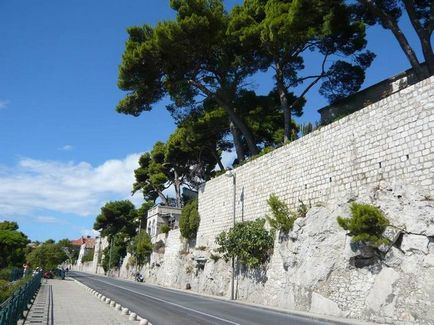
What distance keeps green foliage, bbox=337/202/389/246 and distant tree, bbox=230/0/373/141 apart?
1032cm

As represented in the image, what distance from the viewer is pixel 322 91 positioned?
998 inches

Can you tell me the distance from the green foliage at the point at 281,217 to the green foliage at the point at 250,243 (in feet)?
3.52

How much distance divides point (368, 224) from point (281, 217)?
5.99 meters

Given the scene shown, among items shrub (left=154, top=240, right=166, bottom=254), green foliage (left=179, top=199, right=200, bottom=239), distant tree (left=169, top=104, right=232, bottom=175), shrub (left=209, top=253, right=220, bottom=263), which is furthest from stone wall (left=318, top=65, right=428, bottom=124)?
shrub (left=154, top=240, right=166, bottom=254)

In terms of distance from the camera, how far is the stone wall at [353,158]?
1325cm

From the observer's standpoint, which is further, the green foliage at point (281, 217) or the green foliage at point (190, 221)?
the green foliage at point (190, 221)

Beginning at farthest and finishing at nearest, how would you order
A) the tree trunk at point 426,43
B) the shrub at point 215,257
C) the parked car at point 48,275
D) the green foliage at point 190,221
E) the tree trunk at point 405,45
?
the parked car at point 48,275 → the green foliage at point 190,221 → the shrub at point 215,257 → the tree trunk at point 405,45 → the tree trunk at point 426,43

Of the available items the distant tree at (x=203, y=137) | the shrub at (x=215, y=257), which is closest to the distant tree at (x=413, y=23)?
the distant tree at (x=203, y=137)

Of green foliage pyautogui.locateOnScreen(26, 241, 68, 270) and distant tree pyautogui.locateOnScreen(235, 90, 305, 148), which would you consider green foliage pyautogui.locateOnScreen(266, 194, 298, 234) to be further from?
green foliage pyautogui.locateOnScreen(26, 241, 68, 270)

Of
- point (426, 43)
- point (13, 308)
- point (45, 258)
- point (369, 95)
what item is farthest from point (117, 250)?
point (13, 308)

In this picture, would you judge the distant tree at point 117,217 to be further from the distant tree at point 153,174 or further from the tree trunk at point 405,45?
the tree trunk at point 405,45

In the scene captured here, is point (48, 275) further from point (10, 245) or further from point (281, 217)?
point (281, 217)

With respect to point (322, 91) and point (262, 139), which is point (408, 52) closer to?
point (322, 91)

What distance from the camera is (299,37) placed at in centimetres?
2161
